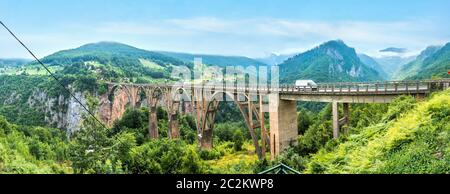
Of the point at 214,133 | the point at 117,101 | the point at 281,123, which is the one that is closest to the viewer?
the point at 281,123

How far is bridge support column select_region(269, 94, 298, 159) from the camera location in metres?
24.2

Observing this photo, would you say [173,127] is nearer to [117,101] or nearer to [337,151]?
[117,101]

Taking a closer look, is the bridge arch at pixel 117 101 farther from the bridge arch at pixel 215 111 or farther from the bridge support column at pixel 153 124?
the bridge arch at pixel 215 111

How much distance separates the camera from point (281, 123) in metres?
24.3

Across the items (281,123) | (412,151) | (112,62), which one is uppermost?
(112,62)

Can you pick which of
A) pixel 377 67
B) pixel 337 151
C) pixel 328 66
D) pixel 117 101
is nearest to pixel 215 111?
pixel 337 151

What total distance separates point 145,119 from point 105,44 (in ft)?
320

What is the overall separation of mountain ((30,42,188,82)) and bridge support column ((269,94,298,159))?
203 feet

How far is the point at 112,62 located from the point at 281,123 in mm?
96096

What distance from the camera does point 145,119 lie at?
51781 millimetres

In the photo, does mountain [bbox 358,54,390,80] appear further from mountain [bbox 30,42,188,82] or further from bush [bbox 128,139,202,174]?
mountain [bbox 30,42,188,82]

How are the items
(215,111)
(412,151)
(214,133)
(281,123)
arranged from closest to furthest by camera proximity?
(412,151) → (281,123) → (215,111) → (214,133)

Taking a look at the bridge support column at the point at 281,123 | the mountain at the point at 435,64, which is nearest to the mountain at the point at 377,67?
the mountain at the point at 435,64
